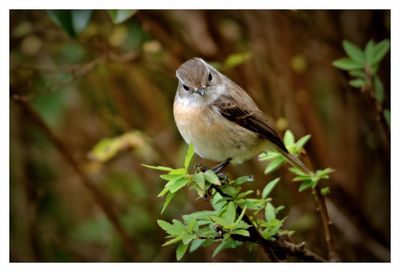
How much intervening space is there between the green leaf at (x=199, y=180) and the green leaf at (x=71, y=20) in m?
1.09

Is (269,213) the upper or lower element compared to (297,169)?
lower

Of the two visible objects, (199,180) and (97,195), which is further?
(97,195)

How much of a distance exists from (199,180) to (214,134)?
1.58 ft

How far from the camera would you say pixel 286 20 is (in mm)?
3029

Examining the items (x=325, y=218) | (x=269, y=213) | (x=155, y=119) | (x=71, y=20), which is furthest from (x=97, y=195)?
(x=325, y=218)

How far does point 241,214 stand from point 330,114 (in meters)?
2.03

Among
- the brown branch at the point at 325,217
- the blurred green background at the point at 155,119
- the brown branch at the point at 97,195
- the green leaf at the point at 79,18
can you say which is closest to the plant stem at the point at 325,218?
the brown branch at the point at 325,217

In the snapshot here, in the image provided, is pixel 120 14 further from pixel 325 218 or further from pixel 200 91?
→ pixel 325 218

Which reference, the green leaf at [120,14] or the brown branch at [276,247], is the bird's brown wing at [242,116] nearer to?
the brown branch at [276,247]

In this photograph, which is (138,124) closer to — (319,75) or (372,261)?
(319,75)

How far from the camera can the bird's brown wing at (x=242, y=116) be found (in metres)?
1.98

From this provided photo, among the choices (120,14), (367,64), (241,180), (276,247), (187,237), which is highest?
(120,14)

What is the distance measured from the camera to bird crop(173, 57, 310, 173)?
1889 millimetres

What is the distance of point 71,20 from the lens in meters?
2.32
